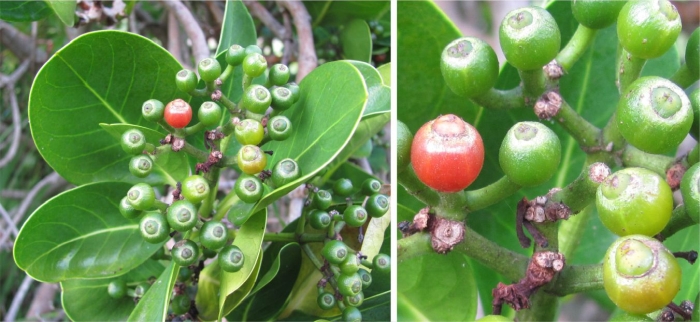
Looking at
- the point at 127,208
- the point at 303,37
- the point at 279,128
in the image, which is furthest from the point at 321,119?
the point at 303,37

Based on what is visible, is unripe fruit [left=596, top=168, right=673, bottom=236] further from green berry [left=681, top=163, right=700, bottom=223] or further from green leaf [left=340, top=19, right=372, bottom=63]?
green leaf [left=340, top=19, right=372, bottom=63]

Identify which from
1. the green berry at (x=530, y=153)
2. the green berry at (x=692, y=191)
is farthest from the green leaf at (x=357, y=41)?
the green berry at (x=692, y=191)

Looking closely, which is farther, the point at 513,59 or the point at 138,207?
the point at 138,207

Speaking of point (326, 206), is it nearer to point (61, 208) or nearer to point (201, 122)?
point (201, 122)

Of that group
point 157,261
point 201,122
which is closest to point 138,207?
point 201,122

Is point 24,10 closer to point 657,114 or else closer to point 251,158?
point 251,158

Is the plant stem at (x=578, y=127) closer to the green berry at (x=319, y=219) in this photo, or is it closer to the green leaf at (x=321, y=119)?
the green leaf at (x=321, y=119)
